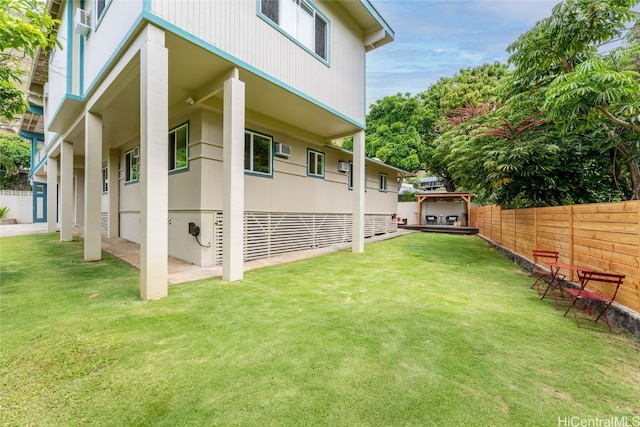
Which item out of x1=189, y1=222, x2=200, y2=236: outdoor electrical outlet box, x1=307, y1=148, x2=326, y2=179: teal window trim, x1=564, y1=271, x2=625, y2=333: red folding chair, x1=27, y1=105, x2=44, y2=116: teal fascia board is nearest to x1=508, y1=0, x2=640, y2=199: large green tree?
x1=564, y1=271, x2=625, y2=333: red folding chair

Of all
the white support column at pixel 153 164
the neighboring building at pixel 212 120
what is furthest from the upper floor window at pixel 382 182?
the white support column at pixel 153 164

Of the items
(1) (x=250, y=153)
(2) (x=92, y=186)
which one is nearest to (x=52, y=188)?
(2) (x=92, y=186)

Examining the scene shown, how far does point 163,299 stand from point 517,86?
8312 mm

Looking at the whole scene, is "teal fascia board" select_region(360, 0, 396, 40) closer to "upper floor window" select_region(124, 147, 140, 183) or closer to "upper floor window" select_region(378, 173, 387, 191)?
"upper floor window" select_region(378, 173, 387, 191)

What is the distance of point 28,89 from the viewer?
11078 mm

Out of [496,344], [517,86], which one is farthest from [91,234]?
[517,86]

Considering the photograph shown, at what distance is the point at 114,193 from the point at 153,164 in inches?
340

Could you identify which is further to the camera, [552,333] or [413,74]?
[413,74]

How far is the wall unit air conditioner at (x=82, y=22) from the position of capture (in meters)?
6.30

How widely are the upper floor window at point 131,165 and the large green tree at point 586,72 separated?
10714 millimetres

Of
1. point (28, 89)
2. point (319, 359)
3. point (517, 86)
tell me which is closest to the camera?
point (319, 359)

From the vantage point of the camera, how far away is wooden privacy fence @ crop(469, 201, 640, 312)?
10.7 feet

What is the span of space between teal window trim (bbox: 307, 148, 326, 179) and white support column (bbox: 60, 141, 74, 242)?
25.3 feet

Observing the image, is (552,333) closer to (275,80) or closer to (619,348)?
(619,348)
